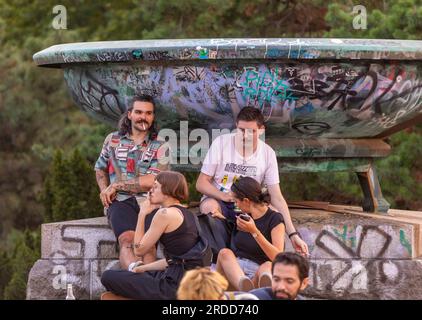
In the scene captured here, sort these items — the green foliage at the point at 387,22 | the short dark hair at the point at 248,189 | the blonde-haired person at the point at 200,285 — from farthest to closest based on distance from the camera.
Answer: the green foliage at the point at 387,22 → the short dark hair at the point at 248,189 → the blonde-haired person at the point at 200,285

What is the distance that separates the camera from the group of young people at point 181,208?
6633 millimetres

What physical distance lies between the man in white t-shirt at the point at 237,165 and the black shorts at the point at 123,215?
0.40 meters

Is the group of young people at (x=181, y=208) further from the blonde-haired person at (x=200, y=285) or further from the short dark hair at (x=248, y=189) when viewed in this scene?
the blonde-haired person at (x=200, y=285)

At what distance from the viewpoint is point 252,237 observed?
6918 millimetres

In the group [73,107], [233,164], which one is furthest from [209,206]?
[73,107]

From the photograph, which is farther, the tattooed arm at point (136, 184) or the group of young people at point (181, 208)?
the tattooed arm at point (136, 184)

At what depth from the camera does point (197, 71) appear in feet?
24.8

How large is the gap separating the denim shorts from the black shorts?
77cm

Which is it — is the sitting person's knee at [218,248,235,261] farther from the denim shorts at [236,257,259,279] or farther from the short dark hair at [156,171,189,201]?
the short dark hair at [156,171,189,201]

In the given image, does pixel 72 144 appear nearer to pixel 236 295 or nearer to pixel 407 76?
pixel 407 76

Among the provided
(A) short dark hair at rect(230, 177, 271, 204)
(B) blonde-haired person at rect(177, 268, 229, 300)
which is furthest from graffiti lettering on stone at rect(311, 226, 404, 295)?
(B) blonde-haired person at rect(177, 268, 229, 300)

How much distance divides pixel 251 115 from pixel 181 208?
33.7 inches

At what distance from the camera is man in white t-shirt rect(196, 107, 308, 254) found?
729cm
